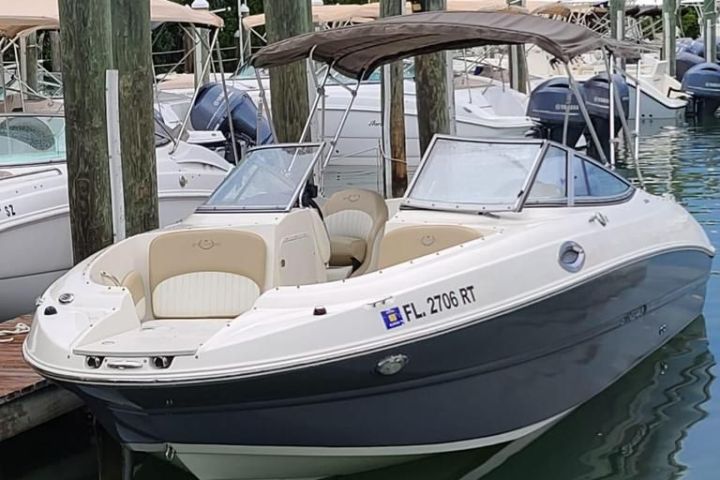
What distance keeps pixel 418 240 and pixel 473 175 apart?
0.62 m

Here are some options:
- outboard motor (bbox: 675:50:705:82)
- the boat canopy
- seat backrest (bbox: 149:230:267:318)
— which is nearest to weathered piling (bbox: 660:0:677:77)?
outboard motor (bbox: 675:50:705:82)

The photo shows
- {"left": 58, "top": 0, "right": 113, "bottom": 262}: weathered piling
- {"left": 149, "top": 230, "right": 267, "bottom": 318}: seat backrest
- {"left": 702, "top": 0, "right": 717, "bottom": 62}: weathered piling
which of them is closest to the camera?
{"left": 149, "top": 230, "right": 267, "bottom": 318}: seat backrest

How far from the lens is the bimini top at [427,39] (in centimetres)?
566

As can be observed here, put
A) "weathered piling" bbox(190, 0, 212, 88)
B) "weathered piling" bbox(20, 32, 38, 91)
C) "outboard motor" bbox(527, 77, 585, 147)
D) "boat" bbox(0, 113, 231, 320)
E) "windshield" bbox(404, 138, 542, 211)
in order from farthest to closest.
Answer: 1. "weathered piling" bbox(20, 32, 38, 91)
2. "outboard motor" bbox(527, 77, 585, 147)
3. "weathered piling" bbox(190, 0, 212, 88)
4. "boat" bbox(0, 113, 231, 320)
5. "windshield" bbox(404, 138, 542, 211)

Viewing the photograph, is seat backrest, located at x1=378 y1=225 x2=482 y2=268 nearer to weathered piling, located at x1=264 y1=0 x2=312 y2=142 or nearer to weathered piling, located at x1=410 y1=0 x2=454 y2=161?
weathered piling, located at x1=264 y1=0 x2=312 y2=142

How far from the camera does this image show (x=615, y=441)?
5.66 meters

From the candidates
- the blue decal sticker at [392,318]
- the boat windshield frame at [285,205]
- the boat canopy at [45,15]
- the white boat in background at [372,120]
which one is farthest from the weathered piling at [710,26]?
the blue decal sticker at [392,318]

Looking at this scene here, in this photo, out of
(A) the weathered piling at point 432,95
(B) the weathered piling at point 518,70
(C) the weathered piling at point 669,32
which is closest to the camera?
(A) the weathered piling at point 432,95

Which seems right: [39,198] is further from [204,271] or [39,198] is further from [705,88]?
[705,88]

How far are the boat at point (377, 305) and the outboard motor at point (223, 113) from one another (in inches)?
299

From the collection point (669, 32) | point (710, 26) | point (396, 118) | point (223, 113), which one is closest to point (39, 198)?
point (396, 118)

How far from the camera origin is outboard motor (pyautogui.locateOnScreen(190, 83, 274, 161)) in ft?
46.9

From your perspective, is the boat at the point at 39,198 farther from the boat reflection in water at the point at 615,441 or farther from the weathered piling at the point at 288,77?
the boat reflection in water at the point at 615,441

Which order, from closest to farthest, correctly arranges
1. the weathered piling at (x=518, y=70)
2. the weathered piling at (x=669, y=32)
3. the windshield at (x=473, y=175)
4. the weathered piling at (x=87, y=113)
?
the windshield at (x=473, y=175)
the weathered piling at (x=87, y=113)
the weathered piling at (x=518, y=70)
the weathered piling at (x=669, y=32)
